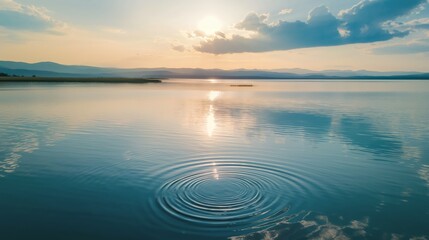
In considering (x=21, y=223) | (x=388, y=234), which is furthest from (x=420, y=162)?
(x=21, y=223)

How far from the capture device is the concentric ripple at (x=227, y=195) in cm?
1259

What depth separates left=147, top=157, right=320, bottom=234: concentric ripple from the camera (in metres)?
12.6

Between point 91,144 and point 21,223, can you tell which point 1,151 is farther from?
point 21,223

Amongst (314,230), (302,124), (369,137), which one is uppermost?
(302,124)

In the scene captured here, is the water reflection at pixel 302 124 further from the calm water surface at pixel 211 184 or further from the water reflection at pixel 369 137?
the water reflection at pixel 369 137

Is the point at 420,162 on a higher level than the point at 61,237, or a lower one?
higher

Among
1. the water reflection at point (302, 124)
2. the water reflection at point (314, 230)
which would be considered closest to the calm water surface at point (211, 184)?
the water reflection at point (314, 230)

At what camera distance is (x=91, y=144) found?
2664cm

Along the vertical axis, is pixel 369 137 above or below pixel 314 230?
above

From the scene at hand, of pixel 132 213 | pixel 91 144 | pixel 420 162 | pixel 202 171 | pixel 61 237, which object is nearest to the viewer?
pixel 61 237

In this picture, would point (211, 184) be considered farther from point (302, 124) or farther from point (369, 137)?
point (302, 124)

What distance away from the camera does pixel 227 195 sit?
15359 mm

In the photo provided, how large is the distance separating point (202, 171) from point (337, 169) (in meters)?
9.24

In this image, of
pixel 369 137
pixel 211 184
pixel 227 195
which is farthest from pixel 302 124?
pixel 227 195
